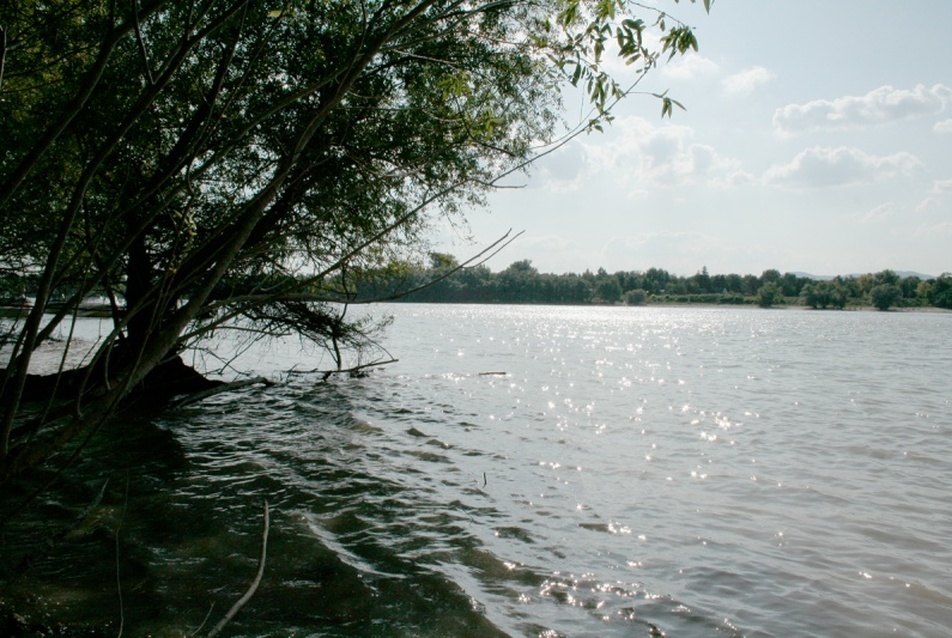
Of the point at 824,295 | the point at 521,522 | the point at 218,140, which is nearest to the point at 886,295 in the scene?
the point at 824,295

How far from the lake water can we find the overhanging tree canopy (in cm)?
96

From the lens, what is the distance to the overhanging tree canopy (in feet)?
7.10

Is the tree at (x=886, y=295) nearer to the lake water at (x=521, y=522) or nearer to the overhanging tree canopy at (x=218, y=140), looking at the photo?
the lake water at (x=521, y=522)

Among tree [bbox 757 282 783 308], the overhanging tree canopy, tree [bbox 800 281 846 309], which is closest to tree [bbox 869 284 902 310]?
tree [bbox 800 281 846 309]

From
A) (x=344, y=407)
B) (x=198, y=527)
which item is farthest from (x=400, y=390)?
(x=198, y=527)

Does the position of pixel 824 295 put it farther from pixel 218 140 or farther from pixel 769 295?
pixel 218 140

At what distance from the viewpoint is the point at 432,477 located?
9719 mm

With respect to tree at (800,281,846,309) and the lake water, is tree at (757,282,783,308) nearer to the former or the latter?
tree at (800,281,846,309)

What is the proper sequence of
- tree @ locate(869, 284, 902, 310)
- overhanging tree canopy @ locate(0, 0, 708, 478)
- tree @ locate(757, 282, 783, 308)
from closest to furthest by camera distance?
overhanging tree canopy @ locate(0, 0, 708, 478)
tree @ locate(869, 284, 902, 310)
tree @ locate(757, 282, 783, 308)

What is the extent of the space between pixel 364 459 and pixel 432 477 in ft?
5.16

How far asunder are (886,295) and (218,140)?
663 feet

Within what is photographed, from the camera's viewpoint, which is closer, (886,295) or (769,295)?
(886,295)

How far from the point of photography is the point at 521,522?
25.7 ft

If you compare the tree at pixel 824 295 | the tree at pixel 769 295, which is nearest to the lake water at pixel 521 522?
the tree at pixel 824 295
